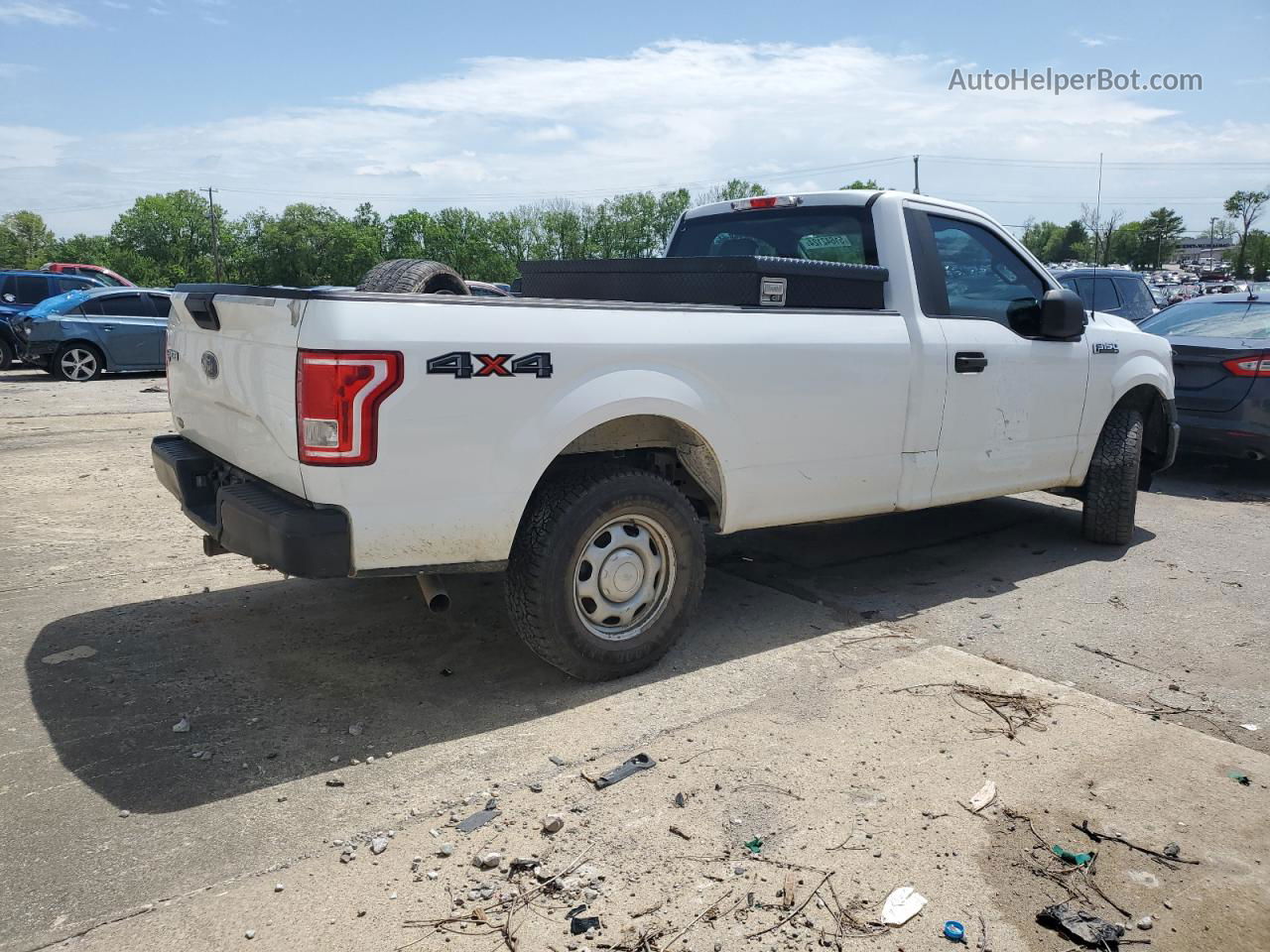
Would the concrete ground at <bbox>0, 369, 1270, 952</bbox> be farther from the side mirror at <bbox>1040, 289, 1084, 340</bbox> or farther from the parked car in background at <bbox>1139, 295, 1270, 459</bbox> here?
the parked car in background at <bbox>1139, 295, 1270, 459</bbox>

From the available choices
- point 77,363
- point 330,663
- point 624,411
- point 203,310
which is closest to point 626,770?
point 624,411

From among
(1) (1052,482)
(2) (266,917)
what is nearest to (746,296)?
(1) (1052,482)

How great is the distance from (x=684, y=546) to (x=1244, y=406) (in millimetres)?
6530

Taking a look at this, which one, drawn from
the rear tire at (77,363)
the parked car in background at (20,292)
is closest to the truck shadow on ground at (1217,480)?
the rear tire at (77,363)

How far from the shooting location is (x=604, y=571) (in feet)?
13.2

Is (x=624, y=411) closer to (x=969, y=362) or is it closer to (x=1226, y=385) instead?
(x=969, y=362)

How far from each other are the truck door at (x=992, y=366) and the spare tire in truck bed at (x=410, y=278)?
2.60m

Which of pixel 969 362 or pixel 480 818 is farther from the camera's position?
pixel 969 362

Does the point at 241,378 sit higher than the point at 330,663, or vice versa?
the point at 241,378

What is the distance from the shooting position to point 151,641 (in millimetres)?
4469

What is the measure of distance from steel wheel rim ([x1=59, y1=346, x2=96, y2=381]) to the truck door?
1617 centimetres

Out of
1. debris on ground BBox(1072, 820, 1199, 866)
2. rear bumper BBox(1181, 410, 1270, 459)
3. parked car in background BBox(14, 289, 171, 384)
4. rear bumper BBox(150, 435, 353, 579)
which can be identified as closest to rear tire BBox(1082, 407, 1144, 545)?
rear bumper BBox(1181, 410, 1270, 459)

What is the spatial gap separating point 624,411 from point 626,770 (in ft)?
4.45

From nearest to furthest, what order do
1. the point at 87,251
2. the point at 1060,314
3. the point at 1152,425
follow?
the point at 1060,314 < the point at 1152,425 < the point at 87,251
